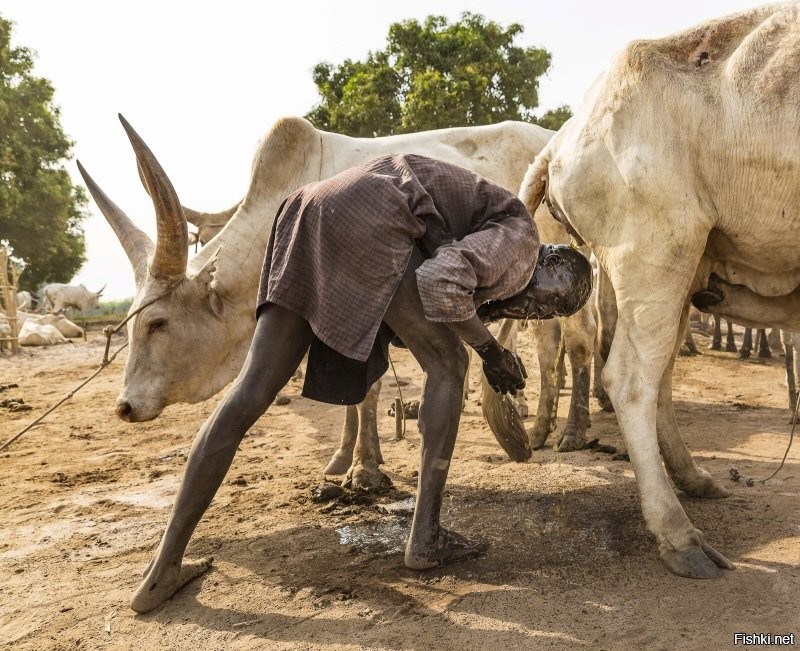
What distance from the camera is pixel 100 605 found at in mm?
2965

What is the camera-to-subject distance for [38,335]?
17047 mm

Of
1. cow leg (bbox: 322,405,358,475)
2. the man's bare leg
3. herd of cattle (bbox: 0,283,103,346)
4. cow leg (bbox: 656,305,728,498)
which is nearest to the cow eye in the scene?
cow leg (bbox: 322,405,358,475)

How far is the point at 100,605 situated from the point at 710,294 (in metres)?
3.28

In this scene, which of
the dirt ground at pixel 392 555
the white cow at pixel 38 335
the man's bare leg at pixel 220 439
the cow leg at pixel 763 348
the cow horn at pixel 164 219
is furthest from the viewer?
the white cow at pixel 38 335

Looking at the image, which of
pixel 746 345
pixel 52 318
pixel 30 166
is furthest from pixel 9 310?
pixel 746 345

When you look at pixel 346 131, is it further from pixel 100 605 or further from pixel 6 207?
pixel 100 605

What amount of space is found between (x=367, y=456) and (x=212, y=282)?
1511 millimetres

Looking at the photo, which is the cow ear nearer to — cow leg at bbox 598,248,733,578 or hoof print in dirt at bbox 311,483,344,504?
hoof print in dirt at bbox 311,483,344,504

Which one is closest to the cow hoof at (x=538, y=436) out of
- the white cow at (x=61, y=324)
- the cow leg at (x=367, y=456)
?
the cow leg at (x=367, y=456)

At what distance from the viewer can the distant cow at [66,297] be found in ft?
91.8

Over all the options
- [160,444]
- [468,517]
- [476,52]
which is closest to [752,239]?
[468,517]

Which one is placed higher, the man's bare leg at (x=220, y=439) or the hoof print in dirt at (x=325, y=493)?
the man's bare leg at (x=220, y=439)

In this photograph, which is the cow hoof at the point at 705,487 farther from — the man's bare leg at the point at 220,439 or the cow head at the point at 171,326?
the cow head at the point at 171,326

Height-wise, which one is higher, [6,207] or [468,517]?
[6,207]
